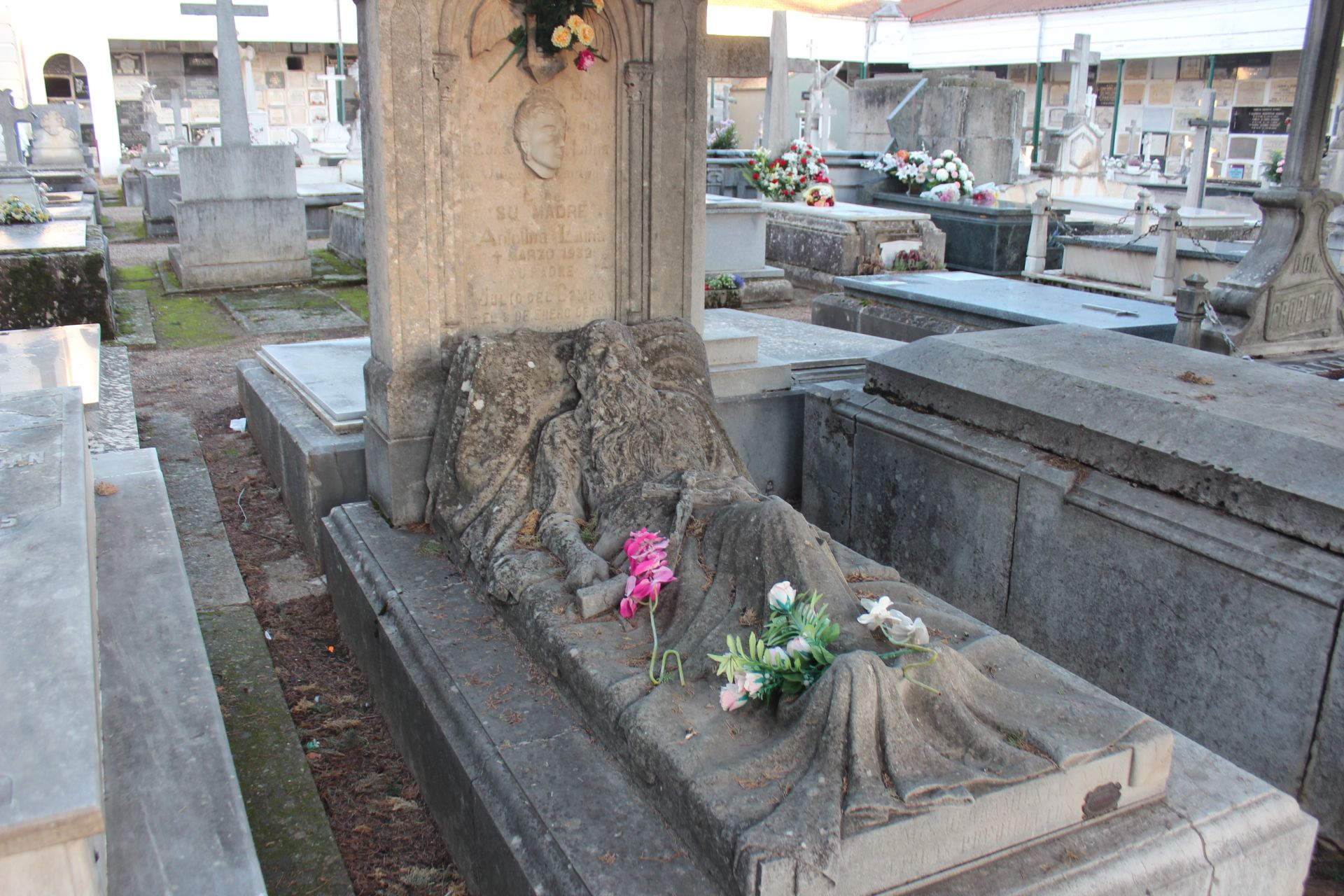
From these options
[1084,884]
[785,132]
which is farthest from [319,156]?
[1084,884]

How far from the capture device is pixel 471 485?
11.8 feet

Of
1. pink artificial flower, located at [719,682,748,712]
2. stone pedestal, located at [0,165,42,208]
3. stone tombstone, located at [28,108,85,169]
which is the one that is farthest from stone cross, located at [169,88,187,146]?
pink artificial flower, located at [719,682,748,712]

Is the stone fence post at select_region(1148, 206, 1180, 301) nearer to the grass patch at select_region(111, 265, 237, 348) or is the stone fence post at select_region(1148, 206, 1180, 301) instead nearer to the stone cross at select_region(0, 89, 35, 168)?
the grass patch at select_region(111, 265, 237, 348)

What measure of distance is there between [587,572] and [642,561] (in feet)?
0.70

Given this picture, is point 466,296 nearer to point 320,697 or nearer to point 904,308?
point 320,697

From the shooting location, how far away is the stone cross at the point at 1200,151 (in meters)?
12.7

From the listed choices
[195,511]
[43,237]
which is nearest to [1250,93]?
[43,237]

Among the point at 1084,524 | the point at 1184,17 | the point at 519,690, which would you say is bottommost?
the point at 519,690

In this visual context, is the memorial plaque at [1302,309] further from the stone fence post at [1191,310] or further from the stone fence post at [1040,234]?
the stone fence post at [1040,234]

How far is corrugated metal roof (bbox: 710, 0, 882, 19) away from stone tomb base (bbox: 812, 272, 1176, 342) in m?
25.7

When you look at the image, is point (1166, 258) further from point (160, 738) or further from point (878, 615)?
point (160, 738)

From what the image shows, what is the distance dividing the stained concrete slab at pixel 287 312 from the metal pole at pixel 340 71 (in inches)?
726

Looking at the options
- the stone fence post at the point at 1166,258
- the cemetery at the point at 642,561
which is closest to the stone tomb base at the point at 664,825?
the cemetery at the point at 642,561

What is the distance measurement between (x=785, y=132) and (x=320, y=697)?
11.6 meters
